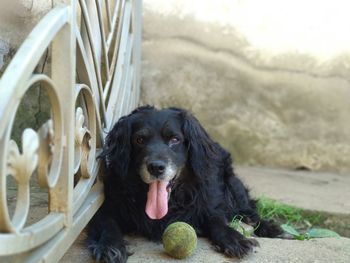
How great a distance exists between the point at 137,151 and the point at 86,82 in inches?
21.9

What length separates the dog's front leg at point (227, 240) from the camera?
261 cm

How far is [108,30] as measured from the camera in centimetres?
348

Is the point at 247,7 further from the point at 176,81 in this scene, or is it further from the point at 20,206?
the point at 20,206

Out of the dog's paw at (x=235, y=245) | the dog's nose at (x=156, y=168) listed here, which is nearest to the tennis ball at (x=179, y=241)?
the dog's paw at (x=235, y=245)

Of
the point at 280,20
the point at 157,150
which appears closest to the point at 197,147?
the point at 157,150

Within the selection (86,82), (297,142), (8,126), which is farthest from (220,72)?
(8,126)

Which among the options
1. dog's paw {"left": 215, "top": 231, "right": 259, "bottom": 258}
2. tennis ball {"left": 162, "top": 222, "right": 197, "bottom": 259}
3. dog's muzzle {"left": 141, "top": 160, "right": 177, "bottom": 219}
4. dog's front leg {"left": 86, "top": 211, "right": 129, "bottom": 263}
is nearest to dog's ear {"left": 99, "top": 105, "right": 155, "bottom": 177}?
dog's muzzle {"left": 141, "top": 160, "right": 177, "bottom": 219}

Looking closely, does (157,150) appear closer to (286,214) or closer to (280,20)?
(286,214)

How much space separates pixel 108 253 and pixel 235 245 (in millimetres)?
614

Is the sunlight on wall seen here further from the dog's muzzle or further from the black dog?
the dog's muzzle

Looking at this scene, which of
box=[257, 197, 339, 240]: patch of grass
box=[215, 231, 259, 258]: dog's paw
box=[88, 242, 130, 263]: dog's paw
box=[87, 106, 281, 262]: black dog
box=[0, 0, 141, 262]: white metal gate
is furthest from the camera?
box=[257, 197, 339, 240]: patch of grass

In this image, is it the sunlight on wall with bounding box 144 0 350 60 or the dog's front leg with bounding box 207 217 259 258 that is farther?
the sunlight on wall with bounding box 144 0 350 60

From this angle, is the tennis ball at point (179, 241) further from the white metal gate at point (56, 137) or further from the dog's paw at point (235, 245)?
the white metal gate at point (56, 137)

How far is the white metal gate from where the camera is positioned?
152 centimetres
